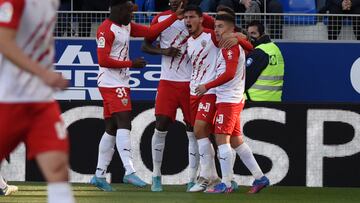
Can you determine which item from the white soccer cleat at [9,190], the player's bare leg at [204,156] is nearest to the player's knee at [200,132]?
the player's bare leg at [204,156]

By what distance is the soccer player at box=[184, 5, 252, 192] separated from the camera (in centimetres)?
1208

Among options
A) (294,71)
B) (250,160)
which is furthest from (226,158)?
(294,71)

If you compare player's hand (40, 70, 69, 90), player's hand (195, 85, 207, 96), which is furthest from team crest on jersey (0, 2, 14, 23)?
player's hand (195, 85, 207, 96)

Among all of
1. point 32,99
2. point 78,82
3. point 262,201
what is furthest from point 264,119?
point 32,99

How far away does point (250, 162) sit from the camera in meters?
12.0

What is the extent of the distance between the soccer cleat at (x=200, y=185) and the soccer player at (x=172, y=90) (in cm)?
11

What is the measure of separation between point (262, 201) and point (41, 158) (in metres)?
5.21

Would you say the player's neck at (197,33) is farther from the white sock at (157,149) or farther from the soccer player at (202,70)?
the white sock at (157,149)

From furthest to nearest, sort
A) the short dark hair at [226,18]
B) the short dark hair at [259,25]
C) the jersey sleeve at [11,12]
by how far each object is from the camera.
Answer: the short dark hair at [259,25] → the short dark hair at [226,18] → the jersey sleeve at [11,12]

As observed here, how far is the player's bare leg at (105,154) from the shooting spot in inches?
481

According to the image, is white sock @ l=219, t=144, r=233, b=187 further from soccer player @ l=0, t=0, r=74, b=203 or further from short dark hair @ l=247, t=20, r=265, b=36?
soccer player @ l=0, t=0, r=74, b=203

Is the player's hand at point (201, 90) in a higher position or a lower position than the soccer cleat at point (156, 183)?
higher

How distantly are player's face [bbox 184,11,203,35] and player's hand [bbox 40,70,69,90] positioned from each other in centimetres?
600

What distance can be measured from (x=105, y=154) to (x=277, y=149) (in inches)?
86.7
